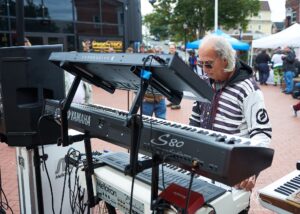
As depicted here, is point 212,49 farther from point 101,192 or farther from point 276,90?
point 276,90

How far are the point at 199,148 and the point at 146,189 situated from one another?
1.87 ft

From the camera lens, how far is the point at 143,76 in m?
1.55

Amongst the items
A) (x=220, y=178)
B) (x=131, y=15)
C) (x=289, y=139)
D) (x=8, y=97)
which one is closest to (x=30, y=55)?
(x=8, y=97)

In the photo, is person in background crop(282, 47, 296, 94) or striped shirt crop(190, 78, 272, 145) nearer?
striped shirt crop(190, 78, 272, 145)

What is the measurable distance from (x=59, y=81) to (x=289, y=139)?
5408mm

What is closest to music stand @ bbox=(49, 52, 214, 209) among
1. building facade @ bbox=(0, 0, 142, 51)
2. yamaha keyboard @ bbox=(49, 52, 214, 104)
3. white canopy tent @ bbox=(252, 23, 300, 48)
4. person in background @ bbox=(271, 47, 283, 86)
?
yamaha keyboard @ bbox=(49, 52, 214, 104)

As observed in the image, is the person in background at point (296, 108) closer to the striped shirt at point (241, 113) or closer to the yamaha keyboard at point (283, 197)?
the striped shirt at point (241, 113)

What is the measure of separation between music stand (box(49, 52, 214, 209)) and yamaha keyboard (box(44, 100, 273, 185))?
0.31 feet

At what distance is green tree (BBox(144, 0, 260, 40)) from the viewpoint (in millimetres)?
31422

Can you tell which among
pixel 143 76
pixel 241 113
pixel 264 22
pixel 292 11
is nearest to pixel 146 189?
pixel 143 76

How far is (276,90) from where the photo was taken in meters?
15.3

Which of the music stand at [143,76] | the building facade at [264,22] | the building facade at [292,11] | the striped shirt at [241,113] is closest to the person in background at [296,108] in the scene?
the striped shirt at [241,113]

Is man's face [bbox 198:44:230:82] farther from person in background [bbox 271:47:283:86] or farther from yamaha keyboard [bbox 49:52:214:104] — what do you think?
person in background [bbox 271:47:283:86]

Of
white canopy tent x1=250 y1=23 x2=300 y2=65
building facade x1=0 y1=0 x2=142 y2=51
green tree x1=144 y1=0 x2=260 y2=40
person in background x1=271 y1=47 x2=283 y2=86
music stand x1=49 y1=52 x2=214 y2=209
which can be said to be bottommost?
person in background x1=271 y1=47 x2=283 y2=86
